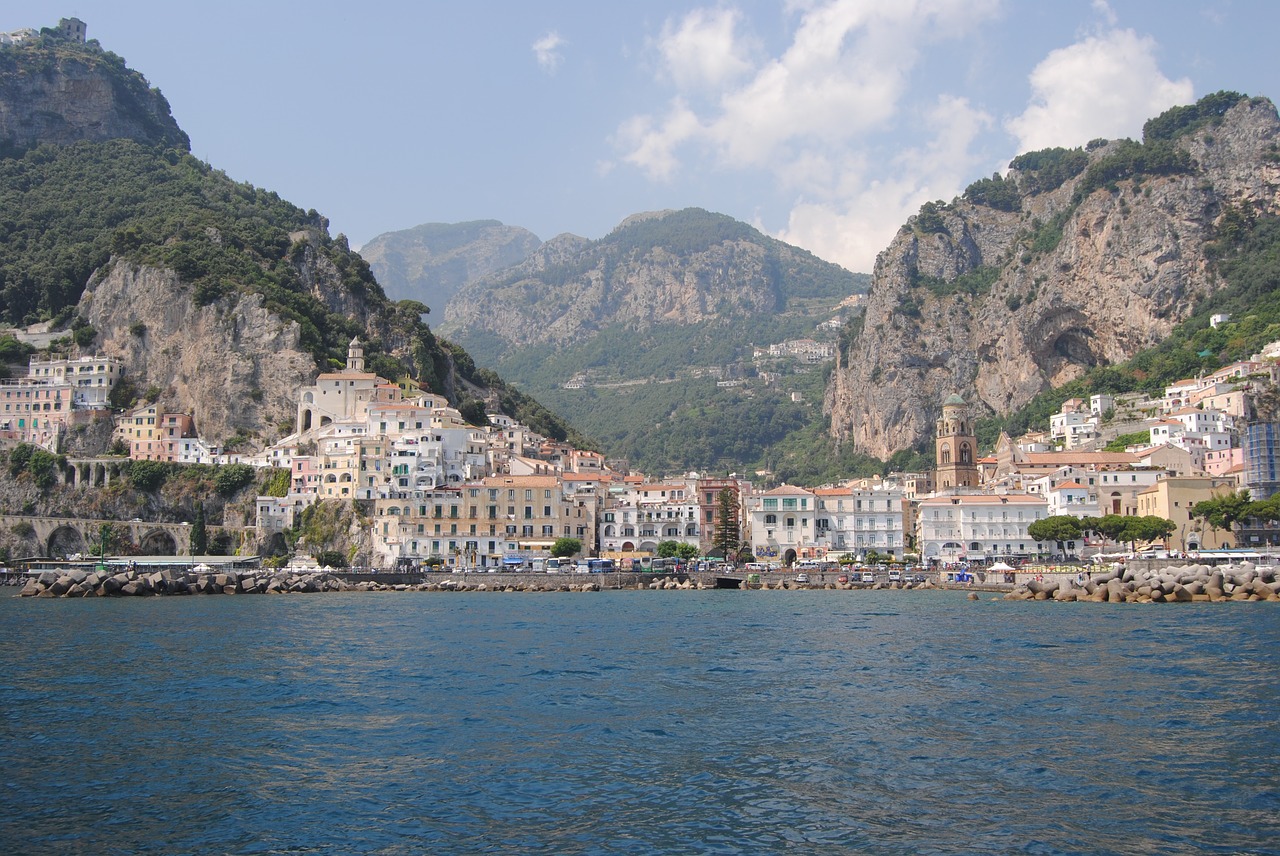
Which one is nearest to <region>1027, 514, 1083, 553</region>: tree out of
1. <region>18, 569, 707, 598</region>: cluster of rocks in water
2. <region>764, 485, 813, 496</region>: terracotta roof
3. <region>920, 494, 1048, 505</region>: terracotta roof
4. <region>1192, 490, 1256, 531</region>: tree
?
<region>920, 494, 1048, 505</region>: terracotta roof

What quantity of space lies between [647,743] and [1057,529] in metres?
62.3

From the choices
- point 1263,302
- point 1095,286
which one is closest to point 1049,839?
point 1263,302

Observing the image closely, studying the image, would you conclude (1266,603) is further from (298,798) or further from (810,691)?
(298,798)

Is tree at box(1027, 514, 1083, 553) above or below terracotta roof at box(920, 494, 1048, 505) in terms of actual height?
below

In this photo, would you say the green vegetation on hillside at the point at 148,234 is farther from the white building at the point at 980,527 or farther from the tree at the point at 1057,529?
the tree at the point at 1057,529

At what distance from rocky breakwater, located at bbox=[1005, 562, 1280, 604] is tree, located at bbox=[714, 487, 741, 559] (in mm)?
29172

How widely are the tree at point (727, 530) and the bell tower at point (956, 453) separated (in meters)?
23.7

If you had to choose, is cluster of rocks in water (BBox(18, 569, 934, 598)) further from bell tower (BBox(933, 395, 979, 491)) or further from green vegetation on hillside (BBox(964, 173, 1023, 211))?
green vegetation on hillside (BBox(964, 173, 1023, 211))

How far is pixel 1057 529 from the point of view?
75.8 meters

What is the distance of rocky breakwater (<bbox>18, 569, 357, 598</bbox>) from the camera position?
208ft

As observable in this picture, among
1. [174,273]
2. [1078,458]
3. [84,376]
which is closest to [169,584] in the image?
[84,376]

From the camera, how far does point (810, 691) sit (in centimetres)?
2522

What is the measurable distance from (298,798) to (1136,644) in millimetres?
25305

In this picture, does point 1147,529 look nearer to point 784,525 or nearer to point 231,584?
point 784,525
